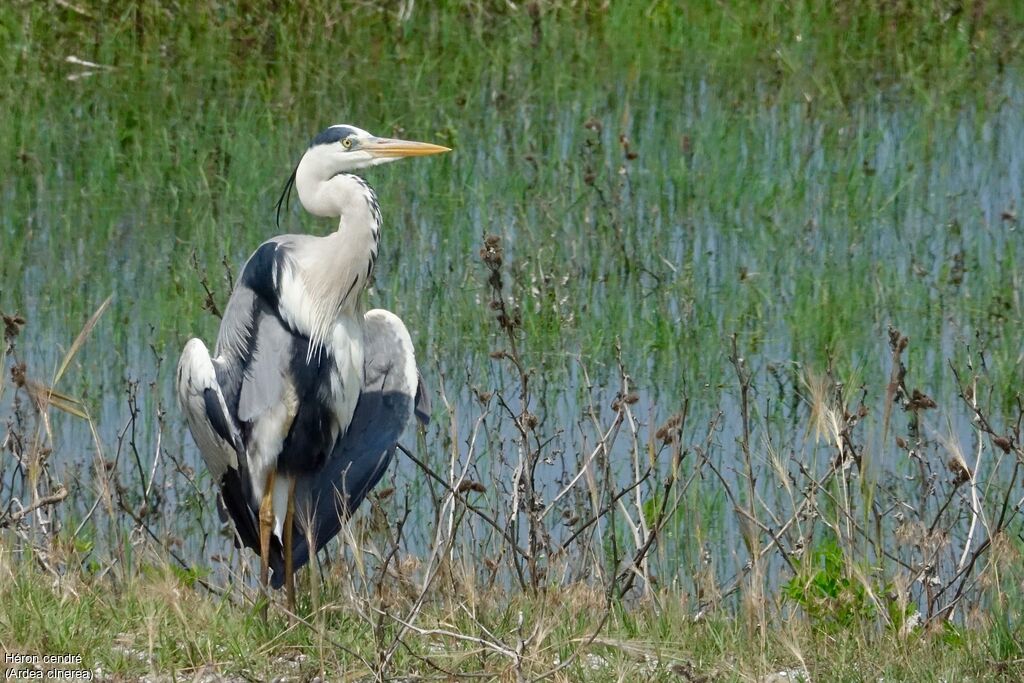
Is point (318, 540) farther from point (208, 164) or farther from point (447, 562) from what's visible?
point (208, 164)

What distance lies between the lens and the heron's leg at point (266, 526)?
4.62m

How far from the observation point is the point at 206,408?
4.50 meters

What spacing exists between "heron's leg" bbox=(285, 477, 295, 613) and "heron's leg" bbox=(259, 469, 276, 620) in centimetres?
5

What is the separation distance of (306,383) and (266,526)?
40 centimetres

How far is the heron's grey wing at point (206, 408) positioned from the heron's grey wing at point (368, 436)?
0.27 metres

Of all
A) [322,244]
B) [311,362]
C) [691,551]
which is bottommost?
[691,551]

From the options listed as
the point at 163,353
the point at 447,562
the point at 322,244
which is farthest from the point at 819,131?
the point at 447,562

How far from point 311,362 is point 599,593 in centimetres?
101

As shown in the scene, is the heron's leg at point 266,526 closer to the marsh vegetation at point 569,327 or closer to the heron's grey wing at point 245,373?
the heron's grey wing at point 245,373

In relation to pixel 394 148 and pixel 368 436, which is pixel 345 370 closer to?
pixel 368 436

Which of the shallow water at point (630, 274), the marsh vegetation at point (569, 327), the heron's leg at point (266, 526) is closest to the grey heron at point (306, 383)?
the heron's leg at point (266, 526)

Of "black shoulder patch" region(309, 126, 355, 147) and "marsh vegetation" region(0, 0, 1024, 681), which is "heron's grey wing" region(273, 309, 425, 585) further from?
"black shoulder patch" region(309, 126, 355, 147)

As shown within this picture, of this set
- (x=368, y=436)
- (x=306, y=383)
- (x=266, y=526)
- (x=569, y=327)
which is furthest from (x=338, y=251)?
(x=569, y=327)

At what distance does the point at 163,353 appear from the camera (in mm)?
6496
